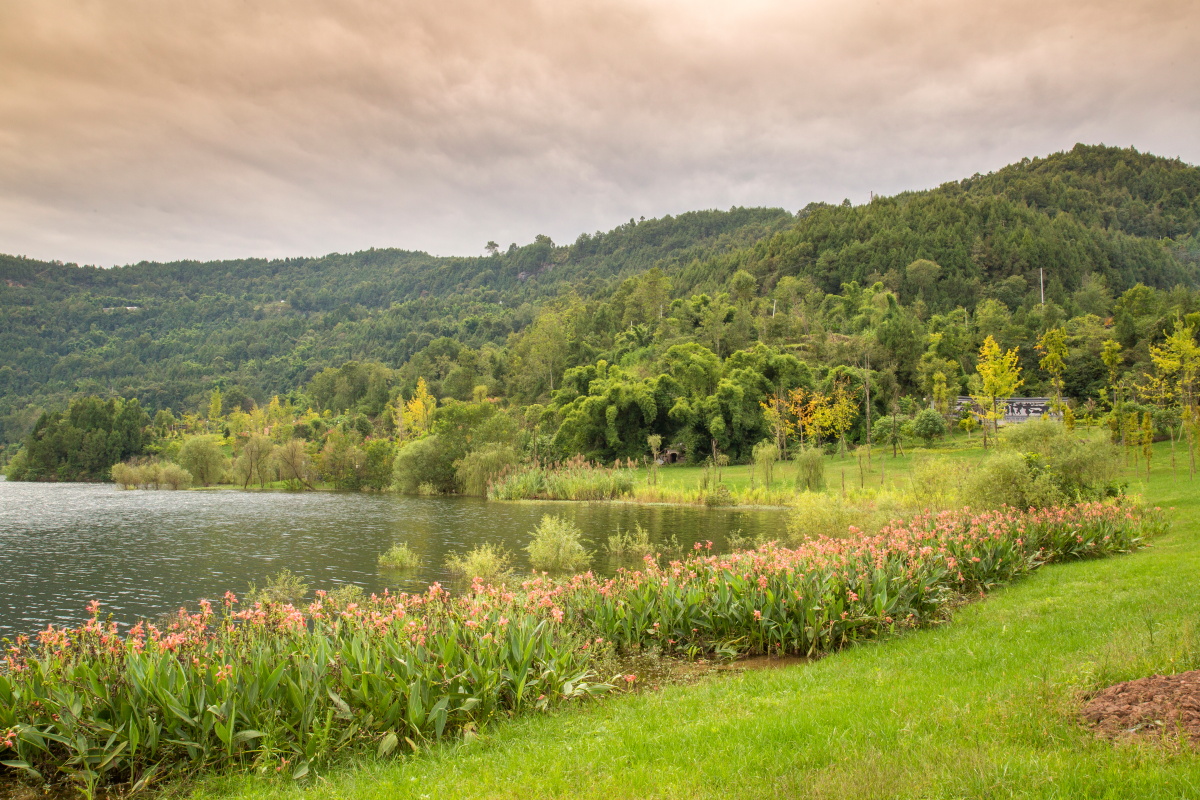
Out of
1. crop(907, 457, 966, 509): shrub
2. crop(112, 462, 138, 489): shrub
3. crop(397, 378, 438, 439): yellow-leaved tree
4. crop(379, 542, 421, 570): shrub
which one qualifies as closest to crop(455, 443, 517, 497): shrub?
crop(379, 542, 421, 570): shrub

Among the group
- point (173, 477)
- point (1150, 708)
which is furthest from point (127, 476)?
point (1150, 708)

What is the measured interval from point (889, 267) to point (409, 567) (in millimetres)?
94807

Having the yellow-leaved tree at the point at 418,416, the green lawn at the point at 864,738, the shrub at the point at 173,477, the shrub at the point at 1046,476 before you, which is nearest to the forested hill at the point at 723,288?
the yellow-leaved tree at the point at 418,416

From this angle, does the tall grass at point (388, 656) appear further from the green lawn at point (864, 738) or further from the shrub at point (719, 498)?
the shrub at point (719, 498)

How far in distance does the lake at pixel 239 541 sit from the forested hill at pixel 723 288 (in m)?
43.1

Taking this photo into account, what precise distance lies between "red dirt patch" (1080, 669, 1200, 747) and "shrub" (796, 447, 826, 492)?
94.1 ft

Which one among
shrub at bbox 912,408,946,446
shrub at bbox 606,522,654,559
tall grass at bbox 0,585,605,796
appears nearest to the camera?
tall grass at bbox 0,585,605,796

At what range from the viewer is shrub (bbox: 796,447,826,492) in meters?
33.7

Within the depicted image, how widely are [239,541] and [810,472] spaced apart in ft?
84.6

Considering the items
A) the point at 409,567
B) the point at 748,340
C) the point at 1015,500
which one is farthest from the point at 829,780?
the point at 748,340

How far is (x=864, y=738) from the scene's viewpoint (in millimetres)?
5590

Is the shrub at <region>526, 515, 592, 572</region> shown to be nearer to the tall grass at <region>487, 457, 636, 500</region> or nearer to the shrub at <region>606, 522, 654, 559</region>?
the shrub at <region>606, 522, 654, 559</region>

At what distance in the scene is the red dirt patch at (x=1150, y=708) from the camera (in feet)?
15.4

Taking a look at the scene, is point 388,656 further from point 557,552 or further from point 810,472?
point 810,472
